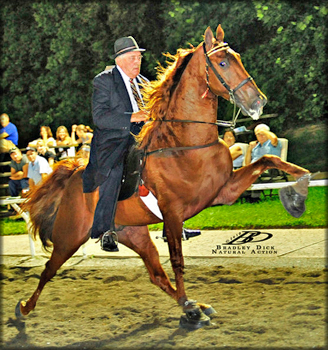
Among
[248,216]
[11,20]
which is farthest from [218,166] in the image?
[11,20]

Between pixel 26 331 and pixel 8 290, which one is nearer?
pixel 26 331

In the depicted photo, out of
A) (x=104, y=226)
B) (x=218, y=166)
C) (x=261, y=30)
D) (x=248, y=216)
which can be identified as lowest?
(x=248, y=216)

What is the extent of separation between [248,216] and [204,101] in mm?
5357

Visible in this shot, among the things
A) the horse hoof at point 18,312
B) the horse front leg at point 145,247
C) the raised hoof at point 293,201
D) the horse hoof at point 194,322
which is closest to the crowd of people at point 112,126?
the horse front leg at point 145,247

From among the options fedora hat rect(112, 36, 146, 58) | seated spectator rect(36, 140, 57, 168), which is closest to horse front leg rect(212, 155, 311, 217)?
fedora hat rect(112, 36, 146, 58)

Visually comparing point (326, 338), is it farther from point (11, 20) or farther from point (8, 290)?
point (11, 20)

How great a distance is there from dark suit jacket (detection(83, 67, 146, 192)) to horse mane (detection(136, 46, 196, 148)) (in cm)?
17

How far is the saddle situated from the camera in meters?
4.86

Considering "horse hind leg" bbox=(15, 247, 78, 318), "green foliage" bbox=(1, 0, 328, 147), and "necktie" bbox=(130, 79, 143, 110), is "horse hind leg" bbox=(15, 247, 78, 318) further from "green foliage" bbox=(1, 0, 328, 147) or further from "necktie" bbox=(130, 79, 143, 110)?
"green foliage" bbox=(1, 0, 328, 147)

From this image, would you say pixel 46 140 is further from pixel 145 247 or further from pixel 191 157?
pixel 191 157

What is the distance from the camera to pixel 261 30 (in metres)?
12.1

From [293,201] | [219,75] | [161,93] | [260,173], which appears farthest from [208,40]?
[293,201]

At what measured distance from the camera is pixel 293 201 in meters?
4.79

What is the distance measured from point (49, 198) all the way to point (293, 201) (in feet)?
8.13
